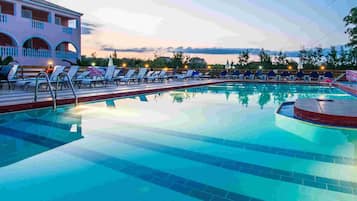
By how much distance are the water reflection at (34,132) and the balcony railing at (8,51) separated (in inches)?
378

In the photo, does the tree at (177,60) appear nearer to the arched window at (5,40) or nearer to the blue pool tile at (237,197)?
the arched window at (5,40)

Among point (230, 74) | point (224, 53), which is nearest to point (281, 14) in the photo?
point (230, 74)

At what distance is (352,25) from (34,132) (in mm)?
22454

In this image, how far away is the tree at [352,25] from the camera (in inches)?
799

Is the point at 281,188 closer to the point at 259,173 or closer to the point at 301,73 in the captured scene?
the point at 259,173

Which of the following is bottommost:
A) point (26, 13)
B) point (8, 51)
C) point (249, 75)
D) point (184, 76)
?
point (184, 76)

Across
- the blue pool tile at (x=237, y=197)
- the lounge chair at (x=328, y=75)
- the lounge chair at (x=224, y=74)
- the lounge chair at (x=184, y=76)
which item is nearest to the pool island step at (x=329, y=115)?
the blue pool tile at (x=237, y=197)

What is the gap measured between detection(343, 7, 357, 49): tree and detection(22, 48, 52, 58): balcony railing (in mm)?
19649

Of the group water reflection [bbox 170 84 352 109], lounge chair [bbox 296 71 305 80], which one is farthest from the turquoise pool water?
lounge chair [bbox 296 71 305 80]

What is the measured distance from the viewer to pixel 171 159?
3.41 metres

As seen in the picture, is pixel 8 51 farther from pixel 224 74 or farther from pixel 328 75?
pixel 328 75

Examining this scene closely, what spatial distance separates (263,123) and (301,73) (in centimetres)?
1530

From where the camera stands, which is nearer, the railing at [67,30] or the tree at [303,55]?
the railing at [67,30]

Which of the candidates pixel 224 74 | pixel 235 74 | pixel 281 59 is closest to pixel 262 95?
pixel 235 74
